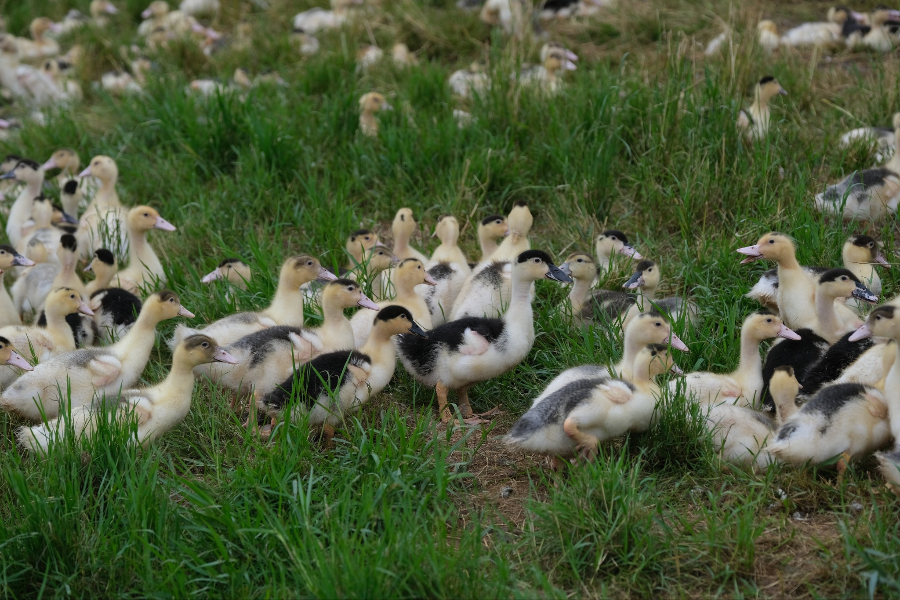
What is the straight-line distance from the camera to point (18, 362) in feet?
15.7

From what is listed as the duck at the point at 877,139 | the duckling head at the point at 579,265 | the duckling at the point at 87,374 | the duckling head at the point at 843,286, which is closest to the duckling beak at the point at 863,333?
the duckling head at the point at 843,286

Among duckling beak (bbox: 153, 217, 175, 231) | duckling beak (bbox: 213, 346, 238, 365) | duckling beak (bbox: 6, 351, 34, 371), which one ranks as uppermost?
duckling beak (bbox: 213, 346, 238, 365)

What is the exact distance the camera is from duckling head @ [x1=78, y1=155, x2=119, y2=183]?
23.6 ft

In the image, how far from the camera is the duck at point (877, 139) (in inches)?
253

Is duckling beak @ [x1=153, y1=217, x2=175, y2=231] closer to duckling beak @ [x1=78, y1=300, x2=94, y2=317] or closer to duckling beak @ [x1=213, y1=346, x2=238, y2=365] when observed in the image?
duckling beak @ [x1=78, y1=300, x2=94, y2=317]

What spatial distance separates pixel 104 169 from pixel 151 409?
3.32 m

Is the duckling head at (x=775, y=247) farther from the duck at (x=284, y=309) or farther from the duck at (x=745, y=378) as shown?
the duck at (x=284, y=309)

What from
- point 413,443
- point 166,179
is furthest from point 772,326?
point 166,179

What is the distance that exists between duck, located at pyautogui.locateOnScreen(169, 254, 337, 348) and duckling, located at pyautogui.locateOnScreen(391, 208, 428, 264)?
75 cm

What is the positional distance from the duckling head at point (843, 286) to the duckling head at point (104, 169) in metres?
4.95

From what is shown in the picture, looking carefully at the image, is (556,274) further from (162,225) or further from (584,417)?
(162,225)

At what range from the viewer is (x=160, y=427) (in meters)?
4.46

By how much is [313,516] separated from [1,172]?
17.2 feet

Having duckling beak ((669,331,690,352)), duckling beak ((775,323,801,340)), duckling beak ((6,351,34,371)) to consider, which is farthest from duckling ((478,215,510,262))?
duckling beak ((6,351,34,371))
